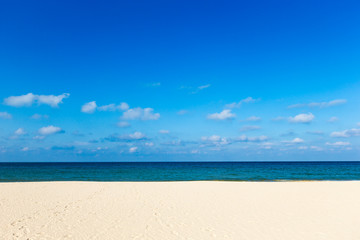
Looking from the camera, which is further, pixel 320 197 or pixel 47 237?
pixel 320 197

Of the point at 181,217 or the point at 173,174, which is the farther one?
the point at 173,174

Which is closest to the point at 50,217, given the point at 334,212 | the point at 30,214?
the point at 30,214

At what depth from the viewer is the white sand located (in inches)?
332

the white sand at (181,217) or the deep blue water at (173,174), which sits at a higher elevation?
the white sand at (181,217)

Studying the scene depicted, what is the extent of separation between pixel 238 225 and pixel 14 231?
26.2ft

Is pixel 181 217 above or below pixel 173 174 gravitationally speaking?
above

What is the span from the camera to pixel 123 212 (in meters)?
11.8

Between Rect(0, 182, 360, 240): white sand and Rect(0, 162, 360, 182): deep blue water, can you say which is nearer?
→ Rect(0, 182, 360, 240): white sand

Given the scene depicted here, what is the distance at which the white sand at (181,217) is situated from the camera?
845 centimetres

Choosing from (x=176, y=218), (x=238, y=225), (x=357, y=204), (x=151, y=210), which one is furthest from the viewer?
(x=357, y=204)

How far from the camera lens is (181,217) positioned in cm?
1077

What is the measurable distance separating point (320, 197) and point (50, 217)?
15327 mm

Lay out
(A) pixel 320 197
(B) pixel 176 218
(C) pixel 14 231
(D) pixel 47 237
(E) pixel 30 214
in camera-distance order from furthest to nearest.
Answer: (A) pixel 320 197 → (E) pixel 30 214 → (B) pixel 176 218 → (C) pixel 14 231 → (D) pixel 47 237

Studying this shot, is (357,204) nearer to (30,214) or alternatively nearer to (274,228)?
(274,228)
